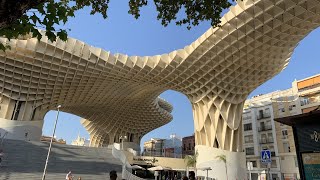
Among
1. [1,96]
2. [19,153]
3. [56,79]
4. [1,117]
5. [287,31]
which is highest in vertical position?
[287,31]

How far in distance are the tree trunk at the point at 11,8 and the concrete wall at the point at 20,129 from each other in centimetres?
3867

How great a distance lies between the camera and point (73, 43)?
105 feet

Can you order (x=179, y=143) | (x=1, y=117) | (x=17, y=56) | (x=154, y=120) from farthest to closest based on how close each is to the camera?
1. (x=179, y=143)
2. (x=154, y=120)
3. (x=1, y=117)
4. (x=17, y=56)

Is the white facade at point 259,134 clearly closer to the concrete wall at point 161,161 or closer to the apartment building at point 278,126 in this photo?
the apartment building at point 278,126

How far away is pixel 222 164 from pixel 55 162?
21.5 metres

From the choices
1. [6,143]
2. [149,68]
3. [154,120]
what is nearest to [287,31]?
[149,68]

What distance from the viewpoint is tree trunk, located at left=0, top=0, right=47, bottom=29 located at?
123 inches

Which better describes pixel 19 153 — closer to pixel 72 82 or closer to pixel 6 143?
pixel 6 143

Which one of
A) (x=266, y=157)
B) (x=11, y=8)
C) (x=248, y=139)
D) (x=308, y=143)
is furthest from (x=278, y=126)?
(x=11, y=8)

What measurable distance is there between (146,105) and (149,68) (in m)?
23.8

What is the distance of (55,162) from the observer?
2700 cm

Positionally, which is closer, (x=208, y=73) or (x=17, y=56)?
(x=17, y=56)

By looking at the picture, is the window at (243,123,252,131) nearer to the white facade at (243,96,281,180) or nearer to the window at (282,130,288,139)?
the white facade at (243,96,281,180)

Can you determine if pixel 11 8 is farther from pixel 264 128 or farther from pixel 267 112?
pixel 267 112
